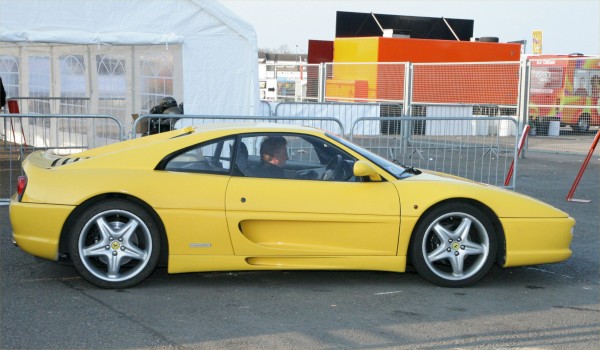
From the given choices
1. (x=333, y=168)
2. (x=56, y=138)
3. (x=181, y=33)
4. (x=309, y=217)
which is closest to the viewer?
(x=309, y=217)

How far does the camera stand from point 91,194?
5.63 metres

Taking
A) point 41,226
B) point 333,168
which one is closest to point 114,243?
point 41,226

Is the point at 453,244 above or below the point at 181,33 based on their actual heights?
below

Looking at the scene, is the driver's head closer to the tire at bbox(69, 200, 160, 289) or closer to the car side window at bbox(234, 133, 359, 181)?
the car side window at bbox(234, 133, 359, 181)

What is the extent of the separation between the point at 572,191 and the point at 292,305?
261 inches

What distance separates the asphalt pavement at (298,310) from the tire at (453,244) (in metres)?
0.12

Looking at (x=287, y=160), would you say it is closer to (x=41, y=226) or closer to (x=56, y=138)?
(x=41, y=226)

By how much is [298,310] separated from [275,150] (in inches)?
52.2

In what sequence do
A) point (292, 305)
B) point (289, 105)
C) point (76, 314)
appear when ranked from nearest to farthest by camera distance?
point (76, 314) < point (292, 305) < point (289, 105)

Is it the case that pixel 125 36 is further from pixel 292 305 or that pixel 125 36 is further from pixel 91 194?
pixel 292 305

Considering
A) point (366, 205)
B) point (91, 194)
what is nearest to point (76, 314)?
point (91, 194)

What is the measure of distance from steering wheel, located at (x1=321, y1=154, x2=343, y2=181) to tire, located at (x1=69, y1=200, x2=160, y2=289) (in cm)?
132

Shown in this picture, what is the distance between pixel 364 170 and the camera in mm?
5797

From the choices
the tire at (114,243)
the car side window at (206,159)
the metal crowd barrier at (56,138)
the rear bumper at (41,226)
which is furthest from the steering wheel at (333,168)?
the metal crowd barrier at (56,138)
